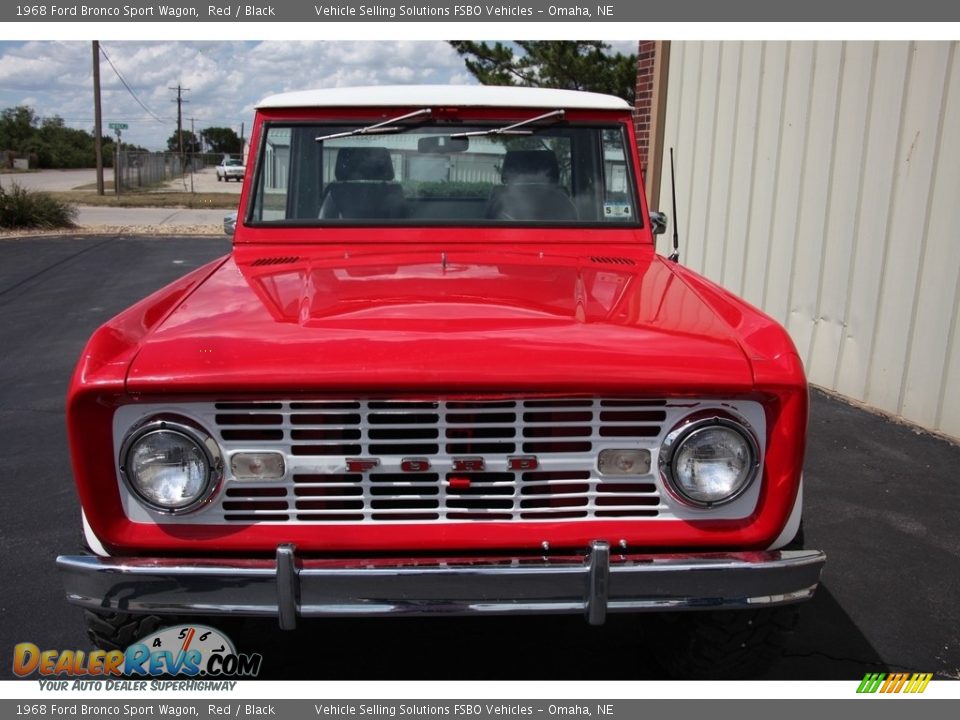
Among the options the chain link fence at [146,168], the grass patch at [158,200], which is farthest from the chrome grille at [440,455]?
the chain link fence at [146,168]

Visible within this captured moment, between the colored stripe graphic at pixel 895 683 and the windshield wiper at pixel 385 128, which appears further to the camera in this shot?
the windshield wiper at pixel 385 128

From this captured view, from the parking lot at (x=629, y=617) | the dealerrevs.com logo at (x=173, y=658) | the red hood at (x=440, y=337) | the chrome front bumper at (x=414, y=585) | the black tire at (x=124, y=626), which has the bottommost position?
the parking lot at (x=629, y=617)

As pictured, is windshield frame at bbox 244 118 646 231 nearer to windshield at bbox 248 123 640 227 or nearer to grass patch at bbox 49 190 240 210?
windshield at bbox 248 123 640 227

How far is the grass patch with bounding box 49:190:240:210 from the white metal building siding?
19.9 metres

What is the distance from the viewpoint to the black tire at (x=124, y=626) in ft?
7.56

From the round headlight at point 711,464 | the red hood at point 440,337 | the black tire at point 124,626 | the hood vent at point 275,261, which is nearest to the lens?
the red hood at point 440,337

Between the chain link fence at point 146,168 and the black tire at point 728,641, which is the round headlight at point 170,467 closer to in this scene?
the black tire at point 728,641

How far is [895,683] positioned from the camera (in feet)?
8.89

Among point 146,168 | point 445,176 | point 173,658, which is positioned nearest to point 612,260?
point 445,176

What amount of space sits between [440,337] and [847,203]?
4.48 m

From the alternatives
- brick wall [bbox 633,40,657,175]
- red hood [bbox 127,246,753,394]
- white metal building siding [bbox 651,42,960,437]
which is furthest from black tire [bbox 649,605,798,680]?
brick wall [bbox 633,40,657,175]

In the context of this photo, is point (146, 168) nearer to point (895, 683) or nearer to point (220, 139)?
point (895, 683)

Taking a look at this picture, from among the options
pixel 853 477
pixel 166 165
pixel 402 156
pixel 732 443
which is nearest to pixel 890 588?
pixel 853 477

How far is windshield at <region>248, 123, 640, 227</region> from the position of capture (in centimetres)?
340
